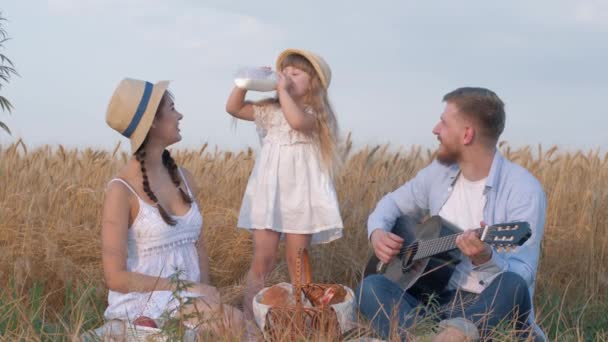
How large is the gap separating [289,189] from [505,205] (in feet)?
4.91

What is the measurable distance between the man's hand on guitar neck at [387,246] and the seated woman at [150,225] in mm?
781

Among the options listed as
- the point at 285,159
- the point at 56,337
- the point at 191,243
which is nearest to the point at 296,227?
the point at 285,159

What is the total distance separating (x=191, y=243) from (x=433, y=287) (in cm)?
117

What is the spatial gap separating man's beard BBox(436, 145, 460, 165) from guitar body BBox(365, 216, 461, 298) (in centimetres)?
29

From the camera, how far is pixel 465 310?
3.59 metres

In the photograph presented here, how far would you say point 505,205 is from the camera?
3.72 meters

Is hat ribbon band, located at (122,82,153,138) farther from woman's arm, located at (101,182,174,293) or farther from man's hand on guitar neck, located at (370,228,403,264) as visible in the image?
man's hand on guitar neck, located at (370,228,403,264)

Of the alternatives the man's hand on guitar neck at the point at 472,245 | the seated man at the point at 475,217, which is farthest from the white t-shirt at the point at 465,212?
the man's hand on guitar neck at the point at 472,245

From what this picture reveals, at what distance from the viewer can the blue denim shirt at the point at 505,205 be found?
3609 mm

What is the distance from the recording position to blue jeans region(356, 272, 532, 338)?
3.48 m

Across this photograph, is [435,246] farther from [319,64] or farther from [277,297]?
[319,64]

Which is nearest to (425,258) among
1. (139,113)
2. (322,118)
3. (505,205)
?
(505,205)

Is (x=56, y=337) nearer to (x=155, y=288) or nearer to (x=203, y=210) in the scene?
(x=155, y=288)

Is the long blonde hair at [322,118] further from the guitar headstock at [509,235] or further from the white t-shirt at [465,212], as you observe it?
the guitar headstock at [509,235]
